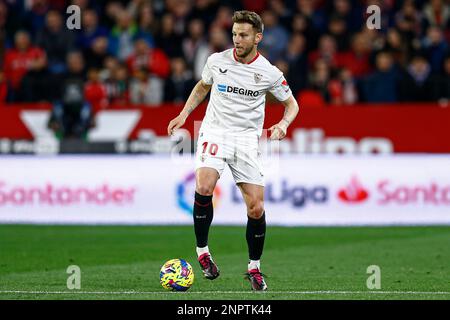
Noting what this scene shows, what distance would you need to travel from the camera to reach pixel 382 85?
20812 millimetres

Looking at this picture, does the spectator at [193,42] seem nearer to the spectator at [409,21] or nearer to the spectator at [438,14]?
the spectator at [409,21]

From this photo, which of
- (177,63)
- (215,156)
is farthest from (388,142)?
(215,156)

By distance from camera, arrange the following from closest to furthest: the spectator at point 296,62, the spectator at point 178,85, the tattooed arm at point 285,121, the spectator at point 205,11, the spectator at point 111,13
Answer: the tattooed arm at point 285,121, the spectator at point 296,62, the spectator at point 178,85, the spectator at point 205,11, the spectator at point 111,13

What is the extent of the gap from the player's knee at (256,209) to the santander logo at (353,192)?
8.03 m

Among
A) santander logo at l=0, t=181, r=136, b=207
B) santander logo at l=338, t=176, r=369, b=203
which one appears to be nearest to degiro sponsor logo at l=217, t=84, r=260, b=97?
santander logo at l=338, t=176, r=369, b=203

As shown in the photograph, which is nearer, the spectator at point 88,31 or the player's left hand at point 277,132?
the player's left hand at point 277,132

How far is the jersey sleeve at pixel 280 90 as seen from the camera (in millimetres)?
11266

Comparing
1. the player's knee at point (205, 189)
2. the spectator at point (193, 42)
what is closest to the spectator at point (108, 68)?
the spectator at point (193, 42)

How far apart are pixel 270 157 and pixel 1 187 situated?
452 centimetres

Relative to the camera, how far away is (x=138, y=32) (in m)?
22.9

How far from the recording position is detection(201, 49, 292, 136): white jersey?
1113 cm

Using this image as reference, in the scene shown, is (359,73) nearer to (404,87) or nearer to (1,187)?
(404,87)

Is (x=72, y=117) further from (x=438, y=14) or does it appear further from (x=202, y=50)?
(x=438, y=14)
